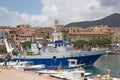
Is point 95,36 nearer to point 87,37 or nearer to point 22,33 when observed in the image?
point 87,37

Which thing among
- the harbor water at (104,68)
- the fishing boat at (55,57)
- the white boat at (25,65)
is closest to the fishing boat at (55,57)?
the fishing boat at (55,57)

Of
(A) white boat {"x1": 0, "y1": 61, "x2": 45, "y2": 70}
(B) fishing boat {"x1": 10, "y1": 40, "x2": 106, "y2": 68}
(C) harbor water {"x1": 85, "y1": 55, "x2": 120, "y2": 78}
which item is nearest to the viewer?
(C) harbor water {"x1": 85, "y1": 55, "x2": 120, "y2": 78}

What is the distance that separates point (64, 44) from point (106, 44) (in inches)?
3676

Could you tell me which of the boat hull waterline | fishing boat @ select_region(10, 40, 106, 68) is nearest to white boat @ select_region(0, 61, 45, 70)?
the boat hull waterline

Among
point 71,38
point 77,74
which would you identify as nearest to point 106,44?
point 71,38

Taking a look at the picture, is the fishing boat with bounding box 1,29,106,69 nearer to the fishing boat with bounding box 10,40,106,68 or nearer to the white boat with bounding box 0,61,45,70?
the fishing boat with bounding box 10,40,106,68

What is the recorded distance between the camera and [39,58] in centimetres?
6400

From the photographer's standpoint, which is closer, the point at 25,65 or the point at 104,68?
the point at 25,65

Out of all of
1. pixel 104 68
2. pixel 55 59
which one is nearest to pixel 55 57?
pixel 55 59

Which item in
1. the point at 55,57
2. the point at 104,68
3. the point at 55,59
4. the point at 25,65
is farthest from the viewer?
the point at 104,68

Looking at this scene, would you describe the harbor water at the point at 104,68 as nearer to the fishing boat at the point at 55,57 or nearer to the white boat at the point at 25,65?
Result: the fishing boat at the point at 55,57

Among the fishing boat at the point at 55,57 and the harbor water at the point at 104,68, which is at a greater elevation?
the fishing boat at the point at 55,57

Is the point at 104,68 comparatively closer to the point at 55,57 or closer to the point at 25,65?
the point at 55,57

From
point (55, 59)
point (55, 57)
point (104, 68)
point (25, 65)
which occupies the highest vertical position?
point (55, 57)
